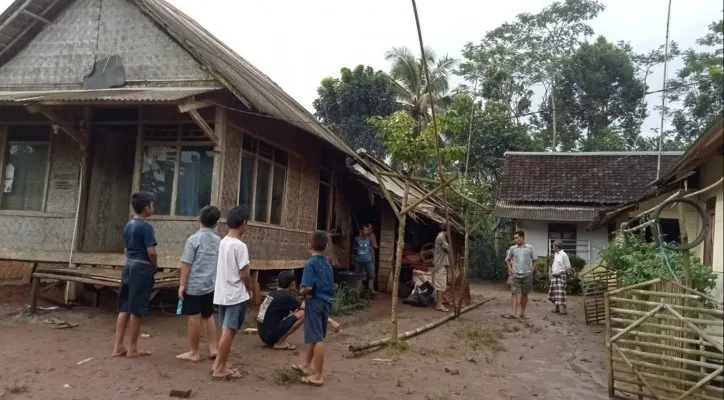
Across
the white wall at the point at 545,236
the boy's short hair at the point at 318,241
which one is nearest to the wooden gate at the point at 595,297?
the boy's short hair at the point at 318,241

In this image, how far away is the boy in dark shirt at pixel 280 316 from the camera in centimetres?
664

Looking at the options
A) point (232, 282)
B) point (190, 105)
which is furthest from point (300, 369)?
point (190, 105)

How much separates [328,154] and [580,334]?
6.96 m

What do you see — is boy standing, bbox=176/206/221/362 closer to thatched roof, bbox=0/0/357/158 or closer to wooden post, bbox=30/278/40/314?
thatched roof, bbox=0/0/357/158

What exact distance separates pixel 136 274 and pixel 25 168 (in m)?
5.26

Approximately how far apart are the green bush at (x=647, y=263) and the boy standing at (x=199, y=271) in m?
4.46

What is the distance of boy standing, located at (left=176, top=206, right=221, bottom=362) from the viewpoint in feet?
18.1

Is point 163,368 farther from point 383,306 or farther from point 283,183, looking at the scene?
point 383,306

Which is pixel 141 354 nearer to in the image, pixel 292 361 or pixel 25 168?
pixel 292 361

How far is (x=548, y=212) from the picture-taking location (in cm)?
1928

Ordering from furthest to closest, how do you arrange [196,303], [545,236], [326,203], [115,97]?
[545,236]
[326,203]
[115,97]
[196,303]

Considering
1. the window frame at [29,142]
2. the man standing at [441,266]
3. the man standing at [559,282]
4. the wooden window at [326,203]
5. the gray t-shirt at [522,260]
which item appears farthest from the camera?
the wooden window at [326,203]

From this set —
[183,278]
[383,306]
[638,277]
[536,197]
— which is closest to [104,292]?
[183,278]

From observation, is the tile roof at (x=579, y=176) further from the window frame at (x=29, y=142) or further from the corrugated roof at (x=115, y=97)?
the window frame at (x=29, y=142)
